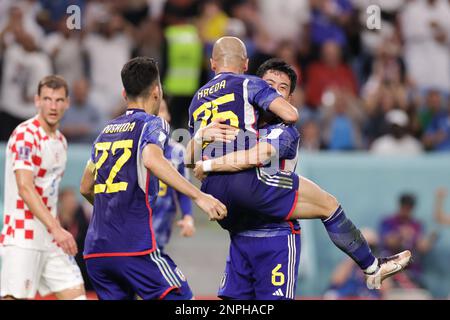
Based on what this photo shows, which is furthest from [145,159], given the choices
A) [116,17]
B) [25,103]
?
[116,17]

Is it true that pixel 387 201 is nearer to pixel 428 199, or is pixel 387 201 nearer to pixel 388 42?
pixel 428 199

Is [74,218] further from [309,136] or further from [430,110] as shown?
[430,110]

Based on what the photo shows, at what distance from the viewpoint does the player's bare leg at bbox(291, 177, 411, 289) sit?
25.2 feet

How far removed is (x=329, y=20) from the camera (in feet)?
52.2

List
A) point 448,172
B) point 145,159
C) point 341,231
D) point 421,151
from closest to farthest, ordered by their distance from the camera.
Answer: point 145,159, point 341,231, point 448,172, point 421,151

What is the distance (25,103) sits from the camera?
45.4 feet

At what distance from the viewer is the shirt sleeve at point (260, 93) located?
7559 millimetres

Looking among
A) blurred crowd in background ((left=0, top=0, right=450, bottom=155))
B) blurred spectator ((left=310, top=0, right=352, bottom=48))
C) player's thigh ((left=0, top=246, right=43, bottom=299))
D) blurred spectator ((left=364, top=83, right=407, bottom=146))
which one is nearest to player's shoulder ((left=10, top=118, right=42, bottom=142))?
player's thigh ((left=0, top=246, right=43, bottom=299))

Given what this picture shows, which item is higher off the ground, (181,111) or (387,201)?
(181,111)

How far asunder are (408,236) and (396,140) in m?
1.63

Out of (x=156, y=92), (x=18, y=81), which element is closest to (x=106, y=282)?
(x=156, y=92)

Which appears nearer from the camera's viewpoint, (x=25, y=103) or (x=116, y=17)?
(x=25, y=103)

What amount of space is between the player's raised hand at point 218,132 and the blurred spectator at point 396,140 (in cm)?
703

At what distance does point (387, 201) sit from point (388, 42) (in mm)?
3294
